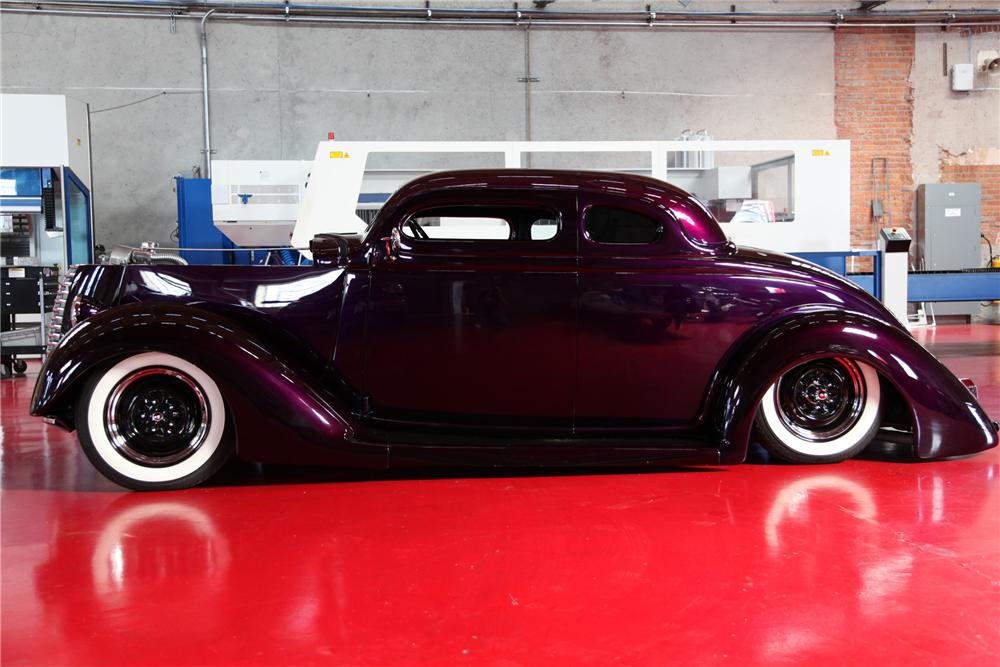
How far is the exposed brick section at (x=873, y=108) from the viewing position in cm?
1290

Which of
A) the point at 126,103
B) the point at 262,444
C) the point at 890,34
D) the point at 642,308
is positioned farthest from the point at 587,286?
the point at 890,34

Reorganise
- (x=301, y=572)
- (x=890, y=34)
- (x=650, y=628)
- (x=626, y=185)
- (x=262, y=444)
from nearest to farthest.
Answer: (x=650, y=628) → (x=301, y=572) → (x=262, y=444) → (x=626, y=185) → (x=890, y=34)

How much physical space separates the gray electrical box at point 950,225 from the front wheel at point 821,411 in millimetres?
10476

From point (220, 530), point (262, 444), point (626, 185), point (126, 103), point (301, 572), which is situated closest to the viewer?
point (301, 572)

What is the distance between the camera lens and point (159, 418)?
11.1ft

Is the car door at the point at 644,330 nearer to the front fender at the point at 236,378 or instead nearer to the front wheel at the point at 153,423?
the front fender at the point at 236,378

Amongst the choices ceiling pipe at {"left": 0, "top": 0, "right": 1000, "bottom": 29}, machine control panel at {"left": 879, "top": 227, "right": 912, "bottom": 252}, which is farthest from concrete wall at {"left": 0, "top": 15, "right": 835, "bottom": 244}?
machine control panel at {"left": 879, "top": 227, "right": 912, "bottom": 252}

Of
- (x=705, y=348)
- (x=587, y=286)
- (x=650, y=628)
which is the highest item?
(x=587, y=286)

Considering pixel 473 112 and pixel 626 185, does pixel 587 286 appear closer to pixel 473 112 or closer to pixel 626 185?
pixel 626 185

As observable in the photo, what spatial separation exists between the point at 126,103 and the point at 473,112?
5.13 metres

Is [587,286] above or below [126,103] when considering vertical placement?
below

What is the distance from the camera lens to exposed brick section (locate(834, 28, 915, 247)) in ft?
42.3

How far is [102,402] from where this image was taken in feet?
10.9

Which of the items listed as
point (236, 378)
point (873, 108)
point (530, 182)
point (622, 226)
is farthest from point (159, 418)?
point (873, 108)
